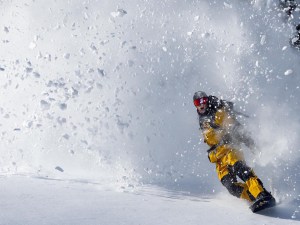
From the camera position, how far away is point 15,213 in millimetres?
3893

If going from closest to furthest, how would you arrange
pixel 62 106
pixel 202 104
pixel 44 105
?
pixel 202 104
pixel 62 106
pixel 44 105

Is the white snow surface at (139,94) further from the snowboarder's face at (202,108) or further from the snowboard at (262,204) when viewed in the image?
the snowboarder's face at (202,108)

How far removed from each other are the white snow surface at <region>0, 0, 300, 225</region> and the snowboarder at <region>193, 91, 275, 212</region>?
0.90 ft

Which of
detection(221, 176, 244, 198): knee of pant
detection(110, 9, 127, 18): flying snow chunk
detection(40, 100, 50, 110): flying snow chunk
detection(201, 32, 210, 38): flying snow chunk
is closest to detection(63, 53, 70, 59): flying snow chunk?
detection(40, 100, 50, 110): flying snow chunk

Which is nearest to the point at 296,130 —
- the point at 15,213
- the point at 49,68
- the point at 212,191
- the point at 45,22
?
the point at 212,191

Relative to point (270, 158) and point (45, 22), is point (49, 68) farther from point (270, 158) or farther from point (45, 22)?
point (270, 158)

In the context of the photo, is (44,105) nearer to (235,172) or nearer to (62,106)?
(62,106)

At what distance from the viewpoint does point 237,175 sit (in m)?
5.16

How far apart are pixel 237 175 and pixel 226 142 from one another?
44cm

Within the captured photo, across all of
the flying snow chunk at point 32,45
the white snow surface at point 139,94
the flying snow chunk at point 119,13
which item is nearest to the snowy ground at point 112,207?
the white snow surface at point 139,94

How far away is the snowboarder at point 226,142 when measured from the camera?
5133 millimetres

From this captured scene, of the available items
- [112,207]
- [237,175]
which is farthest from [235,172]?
[112,207]

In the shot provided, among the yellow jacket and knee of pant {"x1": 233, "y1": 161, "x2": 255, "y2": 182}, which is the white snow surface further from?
the yellow jacket

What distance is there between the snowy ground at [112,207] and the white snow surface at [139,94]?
0.19 feet
